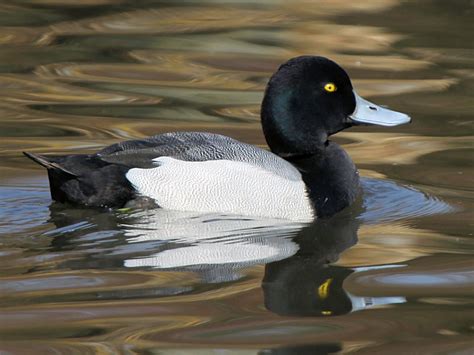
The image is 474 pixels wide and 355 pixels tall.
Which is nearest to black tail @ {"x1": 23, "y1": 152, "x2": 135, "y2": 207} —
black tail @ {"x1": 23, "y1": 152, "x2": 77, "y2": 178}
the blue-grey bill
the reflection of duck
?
black tail @ {"x1": 23, "y1": 152, "x2": 77, "y2": 178}

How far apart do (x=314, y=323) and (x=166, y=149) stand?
2.11m

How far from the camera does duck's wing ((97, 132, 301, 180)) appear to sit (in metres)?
7.01

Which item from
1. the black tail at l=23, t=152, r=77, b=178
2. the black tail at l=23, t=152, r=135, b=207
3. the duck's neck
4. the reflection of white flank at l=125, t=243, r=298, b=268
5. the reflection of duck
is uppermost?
the black tail at l=23, t=152, r=77, b=178

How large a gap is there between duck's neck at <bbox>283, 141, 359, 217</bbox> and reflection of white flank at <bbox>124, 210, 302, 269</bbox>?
30cm

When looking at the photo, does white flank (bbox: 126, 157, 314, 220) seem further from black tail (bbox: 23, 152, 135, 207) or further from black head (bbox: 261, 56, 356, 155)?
black head (bbox: 261, 56, 356, 155)

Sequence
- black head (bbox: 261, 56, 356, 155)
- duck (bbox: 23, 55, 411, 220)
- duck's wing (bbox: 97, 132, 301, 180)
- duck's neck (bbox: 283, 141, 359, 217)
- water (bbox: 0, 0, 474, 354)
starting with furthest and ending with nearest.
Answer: black head (bbox: 261, 56, 356, 155), duck's neck (bbox: 283, 141, 359, 217), duck's wing (bbox: 97, 132, 301, 180), duck (bbox: 23, 55, 411, 220), water (bbox: 0, 0, 474, 354)

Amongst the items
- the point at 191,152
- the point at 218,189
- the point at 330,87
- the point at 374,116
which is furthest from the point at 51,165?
the point at 374,116

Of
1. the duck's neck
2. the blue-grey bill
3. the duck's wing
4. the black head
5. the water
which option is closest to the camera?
the water

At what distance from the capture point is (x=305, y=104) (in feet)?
24.5

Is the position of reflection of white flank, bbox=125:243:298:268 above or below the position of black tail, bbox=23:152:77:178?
below

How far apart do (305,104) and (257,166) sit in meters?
0.60

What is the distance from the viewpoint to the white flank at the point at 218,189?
6992 millimetres

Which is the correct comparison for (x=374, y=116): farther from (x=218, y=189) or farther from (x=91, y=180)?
(x=91, y=180)

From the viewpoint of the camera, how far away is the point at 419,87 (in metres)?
10.2
